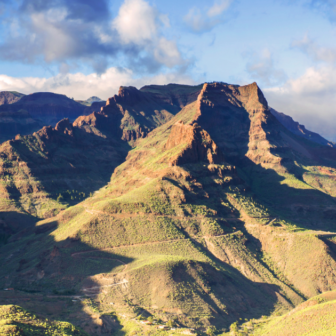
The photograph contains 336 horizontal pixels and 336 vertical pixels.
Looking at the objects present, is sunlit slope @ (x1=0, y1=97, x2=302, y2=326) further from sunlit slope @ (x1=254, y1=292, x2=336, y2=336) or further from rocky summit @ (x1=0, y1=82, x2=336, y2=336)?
sunlit slope @ (x1=254, y1=292, x2=336, y2=336)

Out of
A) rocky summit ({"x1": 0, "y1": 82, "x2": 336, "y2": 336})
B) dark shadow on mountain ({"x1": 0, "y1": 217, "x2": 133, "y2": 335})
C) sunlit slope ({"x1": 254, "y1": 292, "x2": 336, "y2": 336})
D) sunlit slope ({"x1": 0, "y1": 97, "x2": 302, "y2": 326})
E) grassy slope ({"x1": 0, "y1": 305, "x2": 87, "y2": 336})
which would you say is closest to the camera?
grassy slope ({"x1": 0, "y1": 305, "x2": 87, "y2": 336})

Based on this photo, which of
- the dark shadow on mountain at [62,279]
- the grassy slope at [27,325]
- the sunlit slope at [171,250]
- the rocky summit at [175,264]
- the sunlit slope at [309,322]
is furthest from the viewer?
the sunlit slope at [171,250]

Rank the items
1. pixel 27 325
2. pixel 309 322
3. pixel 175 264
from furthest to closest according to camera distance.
Result: 1. pixel 175 264
2. pixel 309 322
3. pixel 27 325

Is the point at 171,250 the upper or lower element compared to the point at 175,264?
upper

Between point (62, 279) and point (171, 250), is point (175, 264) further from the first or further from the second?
point (62, 279)

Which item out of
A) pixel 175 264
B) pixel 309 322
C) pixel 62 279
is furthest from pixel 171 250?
pixel 309 322

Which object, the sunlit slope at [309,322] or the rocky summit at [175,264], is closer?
the sunlit slope at [309,322]

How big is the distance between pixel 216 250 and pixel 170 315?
46.4m

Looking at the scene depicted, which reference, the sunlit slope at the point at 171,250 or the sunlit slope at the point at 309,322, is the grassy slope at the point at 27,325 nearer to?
the sunlit slope at the point at 171,250

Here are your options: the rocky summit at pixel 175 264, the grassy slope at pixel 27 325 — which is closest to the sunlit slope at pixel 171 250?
the rocky summit at pixel 175 264

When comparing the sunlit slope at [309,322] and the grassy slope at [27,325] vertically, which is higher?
the sunlit slope at [309,322]

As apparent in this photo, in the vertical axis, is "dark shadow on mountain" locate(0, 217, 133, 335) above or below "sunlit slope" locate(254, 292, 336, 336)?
below

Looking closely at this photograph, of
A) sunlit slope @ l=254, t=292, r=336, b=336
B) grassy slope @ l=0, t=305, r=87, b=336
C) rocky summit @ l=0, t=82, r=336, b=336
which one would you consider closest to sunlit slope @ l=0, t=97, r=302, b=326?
rocky summit @ l=0, t=82, r=336, b=336

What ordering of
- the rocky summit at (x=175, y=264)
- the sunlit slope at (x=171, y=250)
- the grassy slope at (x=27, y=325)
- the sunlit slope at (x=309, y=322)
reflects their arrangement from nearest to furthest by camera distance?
1. the grassy slope at (x=27, y=325)
2. the sunlit slope at (x=309, y=322)
3. the rocky summit at (x=175, y=264)
4. the sunlit slope at (x=171, y=250)
